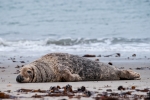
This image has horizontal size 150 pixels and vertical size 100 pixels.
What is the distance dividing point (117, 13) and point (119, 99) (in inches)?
925

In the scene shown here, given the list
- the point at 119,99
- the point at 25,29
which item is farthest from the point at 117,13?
the point at 119,99

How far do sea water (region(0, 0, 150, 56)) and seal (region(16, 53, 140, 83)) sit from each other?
6.44 metres

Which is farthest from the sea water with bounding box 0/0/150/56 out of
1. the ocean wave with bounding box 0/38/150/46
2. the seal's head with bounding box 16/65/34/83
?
the seal's head with bounding box 16/65/34/83

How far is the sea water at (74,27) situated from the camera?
16.8m

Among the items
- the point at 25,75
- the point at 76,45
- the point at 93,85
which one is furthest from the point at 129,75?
the point at 76,45

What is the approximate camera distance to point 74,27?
79.5ft

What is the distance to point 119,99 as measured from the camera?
493 centimetres

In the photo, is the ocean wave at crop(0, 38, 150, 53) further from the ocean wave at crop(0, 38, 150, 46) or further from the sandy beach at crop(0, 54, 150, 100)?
the sandy beach at crop(0, 54, 150, 100)

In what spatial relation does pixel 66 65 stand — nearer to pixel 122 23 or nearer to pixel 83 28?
pixel 83 28

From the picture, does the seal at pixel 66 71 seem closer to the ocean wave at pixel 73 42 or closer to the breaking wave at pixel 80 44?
the breaking wave at pixel 80 44

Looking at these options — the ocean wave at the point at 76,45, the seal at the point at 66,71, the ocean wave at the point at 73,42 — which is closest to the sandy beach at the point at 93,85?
the seal at the point at 66,71

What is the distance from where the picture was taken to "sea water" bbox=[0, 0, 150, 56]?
55.0 feet

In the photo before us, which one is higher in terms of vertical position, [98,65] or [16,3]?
[16,3]

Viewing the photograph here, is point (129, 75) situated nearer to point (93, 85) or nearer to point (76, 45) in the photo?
point (93, 85)
